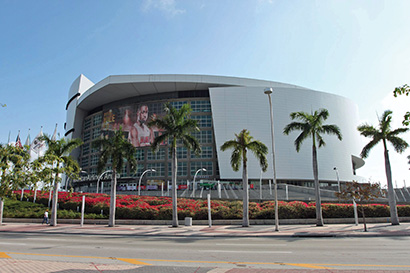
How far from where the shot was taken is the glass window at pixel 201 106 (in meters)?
80.6

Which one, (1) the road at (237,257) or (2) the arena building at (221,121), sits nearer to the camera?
(1) the road at (237,257)

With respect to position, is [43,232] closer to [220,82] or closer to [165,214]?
[165,214]

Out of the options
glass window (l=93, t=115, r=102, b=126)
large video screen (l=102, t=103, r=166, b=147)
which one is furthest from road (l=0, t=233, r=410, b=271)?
glass window (l=93, t=115, r=102, b=126)

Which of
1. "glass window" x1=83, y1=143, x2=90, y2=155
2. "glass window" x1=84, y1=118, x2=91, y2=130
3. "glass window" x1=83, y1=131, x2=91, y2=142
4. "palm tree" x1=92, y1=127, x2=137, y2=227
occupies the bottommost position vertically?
Answer: "palm tree" x1=92, y1=127, x2=137, y2=227

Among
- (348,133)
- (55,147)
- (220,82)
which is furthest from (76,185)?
(348,133)

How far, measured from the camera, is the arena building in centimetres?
7356

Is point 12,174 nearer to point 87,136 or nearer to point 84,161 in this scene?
point 84,161

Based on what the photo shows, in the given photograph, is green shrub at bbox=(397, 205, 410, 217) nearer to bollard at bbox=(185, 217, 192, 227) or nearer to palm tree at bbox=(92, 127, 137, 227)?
bollard at bbox=(185, 217, 192, 227)

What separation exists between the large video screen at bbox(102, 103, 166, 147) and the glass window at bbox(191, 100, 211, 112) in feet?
30.6

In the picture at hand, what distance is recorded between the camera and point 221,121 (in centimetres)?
7488

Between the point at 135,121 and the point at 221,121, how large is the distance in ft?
82.0

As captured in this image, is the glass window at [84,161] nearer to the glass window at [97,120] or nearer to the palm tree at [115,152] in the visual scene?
the glass window at [97,120]

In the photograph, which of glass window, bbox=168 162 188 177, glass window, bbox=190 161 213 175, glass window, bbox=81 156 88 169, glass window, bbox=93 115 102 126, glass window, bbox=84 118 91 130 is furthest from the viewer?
glass window, bbox=84 118 91 130

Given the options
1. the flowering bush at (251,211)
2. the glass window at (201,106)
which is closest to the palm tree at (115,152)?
the flowering bush at (251,211)
